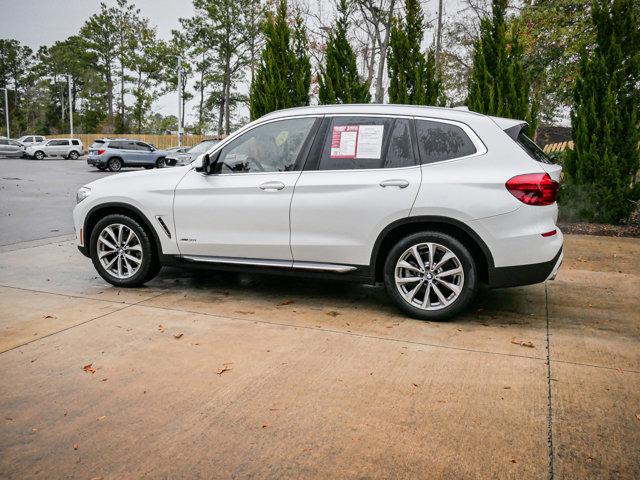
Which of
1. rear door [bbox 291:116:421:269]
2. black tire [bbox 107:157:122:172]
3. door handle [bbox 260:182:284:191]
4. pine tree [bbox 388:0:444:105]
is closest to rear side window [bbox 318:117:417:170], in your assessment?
rear door [bbox 291:116:421:269]

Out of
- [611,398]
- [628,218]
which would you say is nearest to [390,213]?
[611,398]

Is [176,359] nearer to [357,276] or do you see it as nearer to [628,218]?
[357,276]

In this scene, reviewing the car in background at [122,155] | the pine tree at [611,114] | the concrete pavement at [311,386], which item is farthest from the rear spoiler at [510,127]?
the car in background at [122,155]

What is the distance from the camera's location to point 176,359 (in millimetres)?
3994

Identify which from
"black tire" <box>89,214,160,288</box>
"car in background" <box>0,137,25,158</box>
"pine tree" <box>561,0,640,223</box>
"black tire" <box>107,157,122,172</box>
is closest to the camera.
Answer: "black tire" <box>89,214,160,288</box>

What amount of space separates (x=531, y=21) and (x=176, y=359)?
54.0ft

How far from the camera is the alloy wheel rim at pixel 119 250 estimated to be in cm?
593

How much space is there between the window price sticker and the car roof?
18 cm

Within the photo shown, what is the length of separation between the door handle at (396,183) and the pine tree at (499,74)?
6.75 meters

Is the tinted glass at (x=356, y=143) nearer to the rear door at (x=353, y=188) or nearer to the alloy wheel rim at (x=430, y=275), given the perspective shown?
the rear door at (x=353, y=188)

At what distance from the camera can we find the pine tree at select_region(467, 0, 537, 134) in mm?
10922

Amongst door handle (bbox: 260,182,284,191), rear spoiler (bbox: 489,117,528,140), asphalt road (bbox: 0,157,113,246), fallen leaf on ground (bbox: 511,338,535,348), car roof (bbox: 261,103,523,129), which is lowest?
asphalt road (bbox: 0,157,113,246)

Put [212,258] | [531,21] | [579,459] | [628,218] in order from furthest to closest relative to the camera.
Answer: [531,21]
[628,218]
[212,258]
[579,459]

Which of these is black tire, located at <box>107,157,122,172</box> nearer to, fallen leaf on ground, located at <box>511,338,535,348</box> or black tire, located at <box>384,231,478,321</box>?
black tire, located at <box>384,231,478,321</box>
